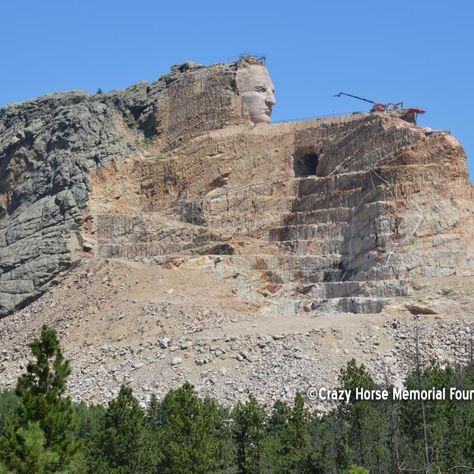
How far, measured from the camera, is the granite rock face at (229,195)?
2667 inches

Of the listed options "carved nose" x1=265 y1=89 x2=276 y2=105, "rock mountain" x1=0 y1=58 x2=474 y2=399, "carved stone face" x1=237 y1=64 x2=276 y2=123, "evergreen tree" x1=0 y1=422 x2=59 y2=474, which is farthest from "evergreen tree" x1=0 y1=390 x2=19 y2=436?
"carved nose" x1=265 y1=89 x2=276 y2=105

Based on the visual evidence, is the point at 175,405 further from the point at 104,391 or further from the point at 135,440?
the point at 104,391

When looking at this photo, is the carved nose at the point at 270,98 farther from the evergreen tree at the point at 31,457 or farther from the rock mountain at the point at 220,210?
the evergreen tree at the point at 31,457

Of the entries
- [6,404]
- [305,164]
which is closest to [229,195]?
[305,164]

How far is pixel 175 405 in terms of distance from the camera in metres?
49.5

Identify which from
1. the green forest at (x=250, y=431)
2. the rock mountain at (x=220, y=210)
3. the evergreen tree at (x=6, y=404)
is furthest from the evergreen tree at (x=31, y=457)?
Result: the rock mountain at (x=220, y=210)

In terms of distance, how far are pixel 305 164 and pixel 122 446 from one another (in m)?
31.7

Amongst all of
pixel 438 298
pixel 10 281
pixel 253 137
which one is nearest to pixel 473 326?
pixel 438 298

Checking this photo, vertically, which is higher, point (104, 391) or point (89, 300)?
point (89, 300)

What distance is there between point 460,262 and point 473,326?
471 centimetres

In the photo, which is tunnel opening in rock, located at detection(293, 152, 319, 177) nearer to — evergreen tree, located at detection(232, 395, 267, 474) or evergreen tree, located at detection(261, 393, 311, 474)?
evergreen tree, located at detection(261, 393, 311, 474)

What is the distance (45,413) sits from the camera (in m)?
39.9

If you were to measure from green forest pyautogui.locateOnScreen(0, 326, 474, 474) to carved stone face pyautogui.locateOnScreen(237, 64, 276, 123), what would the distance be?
82.7ft

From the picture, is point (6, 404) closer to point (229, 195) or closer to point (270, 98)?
point (229, 195)
